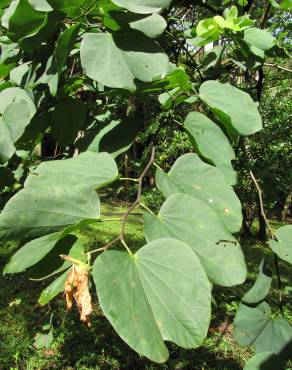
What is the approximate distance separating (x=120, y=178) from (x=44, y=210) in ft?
0.67

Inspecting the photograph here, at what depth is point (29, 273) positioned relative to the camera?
0.60m

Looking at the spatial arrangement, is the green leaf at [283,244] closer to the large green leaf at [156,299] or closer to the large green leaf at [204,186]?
the large green leaf at [204,186]

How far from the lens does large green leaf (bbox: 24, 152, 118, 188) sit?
0.65m

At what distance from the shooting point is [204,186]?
703mm

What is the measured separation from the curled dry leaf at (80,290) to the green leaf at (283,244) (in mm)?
391

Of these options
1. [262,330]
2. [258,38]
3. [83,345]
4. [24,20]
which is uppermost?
[24,20]

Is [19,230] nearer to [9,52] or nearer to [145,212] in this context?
[145,212]

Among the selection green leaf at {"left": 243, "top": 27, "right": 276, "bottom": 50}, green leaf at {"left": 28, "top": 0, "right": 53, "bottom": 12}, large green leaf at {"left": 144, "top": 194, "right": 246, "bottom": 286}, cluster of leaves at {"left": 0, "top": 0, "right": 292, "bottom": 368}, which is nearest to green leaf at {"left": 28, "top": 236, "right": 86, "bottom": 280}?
cluster of leaves at {"left": 0, "top": 0, "right": 292, "bottom": 368}

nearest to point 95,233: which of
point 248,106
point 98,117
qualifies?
point 98,117

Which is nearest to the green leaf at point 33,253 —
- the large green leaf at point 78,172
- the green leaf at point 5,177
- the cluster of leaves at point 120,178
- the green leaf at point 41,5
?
the cluster of leaves at point 120,178

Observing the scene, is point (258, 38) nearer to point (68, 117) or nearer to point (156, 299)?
point (68, 117)

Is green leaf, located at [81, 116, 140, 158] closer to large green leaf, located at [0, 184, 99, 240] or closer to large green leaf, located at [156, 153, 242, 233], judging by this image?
large green leaf, located at [156, 153, 242, 233]

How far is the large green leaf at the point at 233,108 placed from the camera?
79cm

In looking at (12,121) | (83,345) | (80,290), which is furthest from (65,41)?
(83,345)
